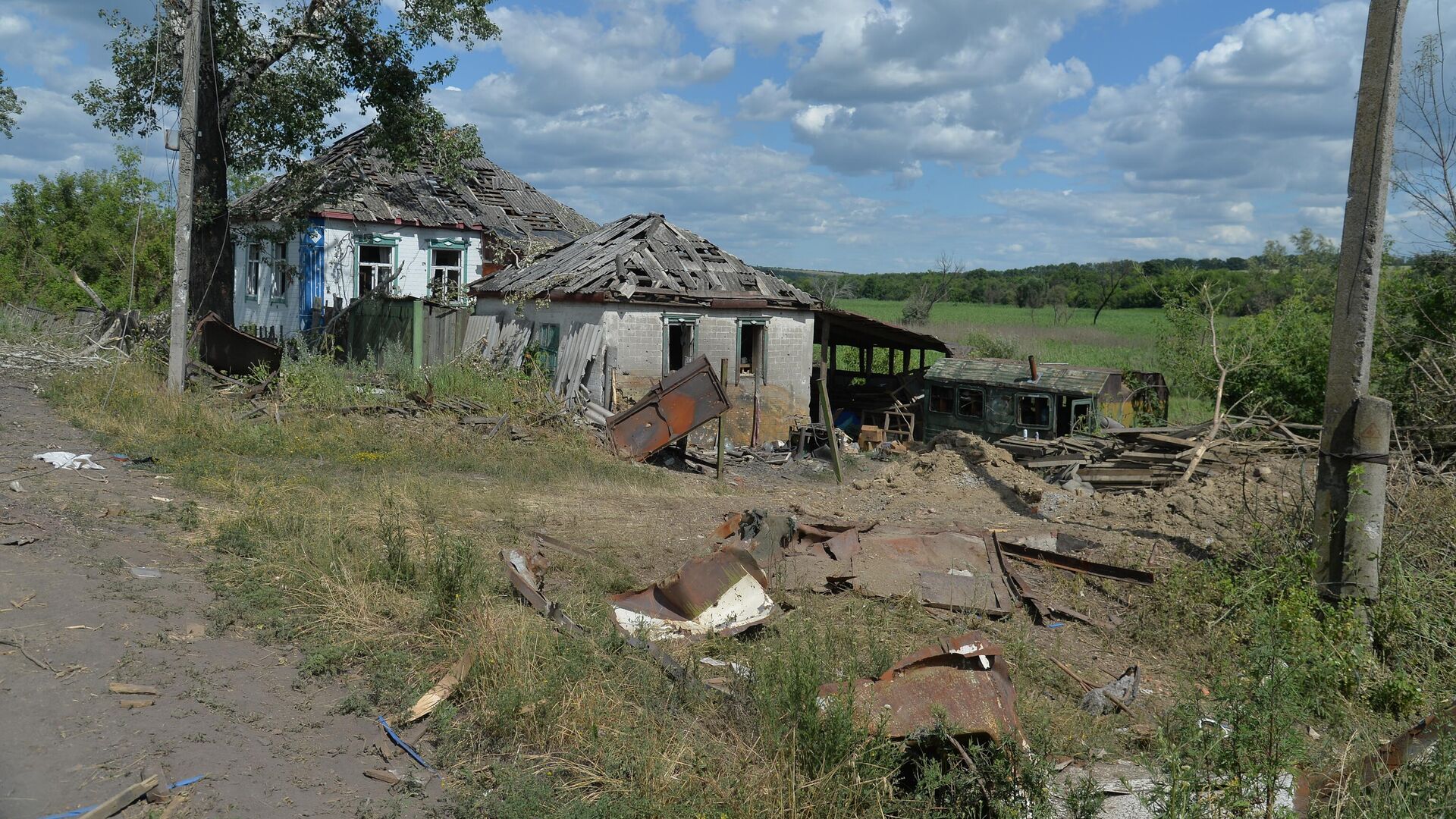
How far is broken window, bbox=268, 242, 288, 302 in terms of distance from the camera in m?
24.3

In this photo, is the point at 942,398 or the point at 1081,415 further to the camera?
the point at 942,398

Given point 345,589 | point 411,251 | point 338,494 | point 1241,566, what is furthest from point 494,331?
point 1241,566

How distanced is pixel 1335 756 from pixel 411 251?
22843mm

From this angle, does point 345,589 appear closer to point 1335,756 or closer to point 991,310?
point 1335,756

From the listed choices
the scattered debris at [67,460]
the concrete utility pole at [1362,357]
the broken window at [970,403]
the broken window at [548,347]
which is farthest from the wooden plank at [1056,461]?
the scattered debris at [67,460]

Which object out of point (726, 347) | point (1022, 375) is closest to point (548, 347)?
point (726, 347)

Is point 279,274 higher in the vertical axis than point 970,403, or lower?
higher

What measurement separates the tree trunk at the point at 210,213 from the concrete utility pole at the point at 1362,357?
17.6 metres

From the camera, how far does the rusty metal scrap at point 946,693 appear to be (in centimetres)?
436

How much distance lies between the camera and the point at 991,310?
78562 mm

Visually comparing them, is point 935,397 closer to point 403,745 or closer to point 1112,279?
point 403,745

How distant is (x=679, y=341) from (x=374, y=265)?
9.37 metres

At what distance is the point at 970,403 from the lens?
20.0m

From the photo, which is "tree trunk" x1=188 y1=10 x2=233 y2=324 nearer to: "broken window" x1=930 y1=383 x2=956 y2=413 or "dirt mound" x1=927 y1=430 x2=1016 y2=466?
"dirt mound" x1=927 y1=430 x2=1016 y2=466
